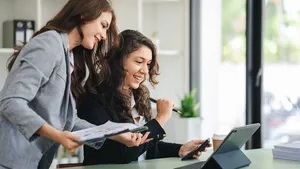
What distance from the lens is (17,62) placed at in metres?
1.58

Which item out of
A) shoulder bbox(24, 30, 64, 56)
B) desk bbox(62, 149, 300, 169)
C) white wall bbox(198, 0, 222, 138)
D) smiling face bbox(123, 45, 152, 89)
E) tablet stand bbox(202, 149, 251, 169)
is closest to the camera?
shoulder bbox(24, 30, 64, 56)

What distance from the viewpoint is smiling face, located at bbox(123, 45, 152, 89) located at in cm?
228

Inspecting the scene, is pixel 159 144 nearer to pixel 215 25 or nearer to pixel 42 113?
pixel 42 113

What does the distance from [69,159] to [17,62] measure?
2.02 meters

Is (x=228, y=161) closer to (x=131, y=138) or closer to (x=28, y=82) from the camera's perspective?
(x=131, y=138)

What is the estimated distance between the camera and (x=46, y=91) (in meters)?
1.63

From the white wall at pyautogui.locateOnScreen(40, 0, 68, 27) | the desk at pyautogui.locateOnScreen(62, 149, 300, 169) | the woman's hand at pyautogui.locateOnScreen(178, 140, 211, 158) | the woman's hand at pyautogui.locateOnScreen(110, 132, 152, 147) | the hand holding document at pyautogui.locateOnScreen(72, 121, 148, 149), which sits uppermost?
the white wall at pyautogui.locateOnScreen(40, 0, 68, 27)

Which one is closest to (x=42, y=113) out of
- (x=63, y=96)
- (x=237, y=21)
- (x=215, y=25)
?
(x=63, y=96)

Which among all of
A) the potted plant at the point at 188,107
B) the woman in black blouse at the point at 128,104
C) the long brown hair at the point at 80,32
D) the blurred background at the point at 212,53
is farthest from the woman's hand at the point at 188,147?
the potted plant at the point at 188,107

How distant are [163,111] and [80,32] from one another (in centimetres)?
60

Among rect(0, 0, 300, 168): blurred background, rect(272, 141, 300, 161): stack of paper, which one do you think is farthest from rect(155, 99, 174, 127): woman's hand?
rect(0, 0, 300, 168): blurred background

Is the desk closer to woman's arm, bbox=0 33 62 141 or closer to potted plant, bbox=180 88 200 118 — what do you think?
woman's arm, bbox=0 33 62 141

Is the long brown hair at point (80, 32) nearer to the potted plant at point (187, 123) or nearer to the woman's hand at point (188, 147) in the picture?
the woman's hand at point (188, 147)

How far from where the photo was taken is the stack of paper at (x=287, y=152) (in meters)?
2.03
